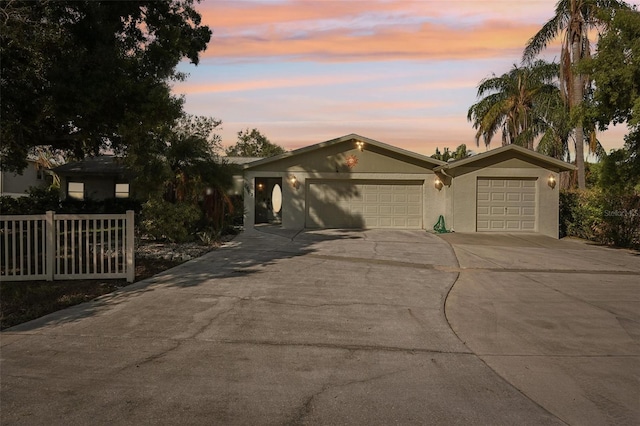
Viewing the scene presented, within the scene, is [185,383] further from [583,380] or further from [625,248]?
[625,248]

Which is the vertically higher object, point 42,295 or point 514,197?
point 514,197

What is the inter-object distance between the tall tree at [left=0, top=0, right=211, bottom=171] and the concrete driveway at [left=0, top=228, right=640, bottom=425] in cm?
442

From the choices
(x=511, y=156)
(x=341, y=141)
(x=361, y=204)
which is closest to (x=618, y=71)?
(x=511, y=156)

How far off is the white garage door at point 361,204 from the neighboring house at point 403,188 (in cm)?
4

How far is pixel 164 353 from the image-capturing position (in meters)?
5.15

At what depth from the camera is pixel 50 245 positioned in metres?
8.59

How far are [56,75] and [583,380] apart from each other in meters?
10.9

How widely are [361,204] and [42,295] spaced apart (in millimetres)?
14489

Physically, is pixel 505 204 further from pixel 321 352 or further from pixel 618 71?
pixel 321 352

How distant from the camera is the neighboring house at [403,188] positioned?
63.8ft

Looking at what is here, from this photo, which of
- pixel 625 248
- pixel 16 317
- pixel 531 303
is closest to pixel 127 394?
pixel 16 317

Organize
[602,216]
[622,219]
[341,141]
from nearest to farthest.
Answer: [622,219] → [602,216] → [341,141]

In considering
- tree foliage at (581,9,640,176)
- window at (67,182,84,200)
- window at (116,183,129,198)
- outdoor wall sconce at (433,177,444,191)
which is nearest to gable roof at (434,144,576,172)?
outdoor wall sconce at (433,177,444,191)

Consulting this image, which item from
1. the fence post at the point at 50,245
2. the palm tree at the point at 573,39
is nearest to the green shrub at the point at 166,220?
the fence post at the point at 50,245
